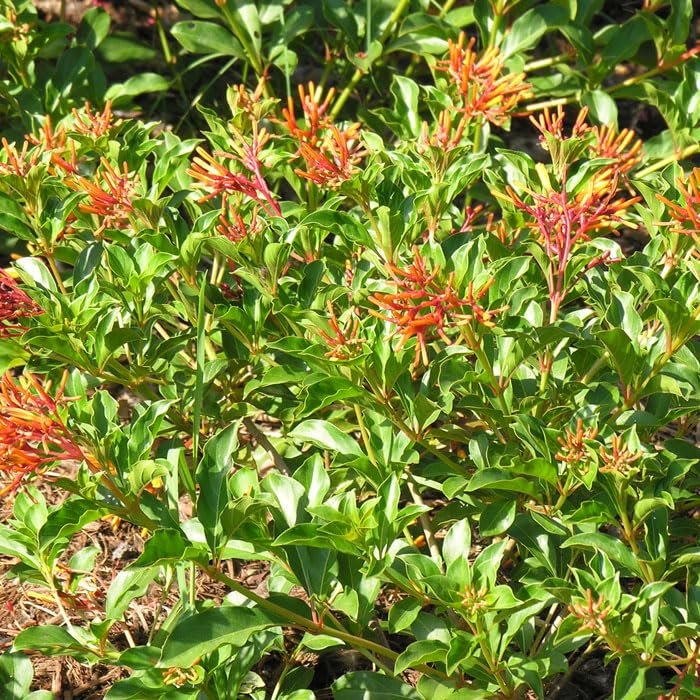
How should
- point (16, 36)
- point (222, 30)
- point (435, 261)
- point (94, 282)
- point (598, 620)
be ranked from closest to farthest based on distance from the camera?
point (598, 620)
point (435, 261)
point (94, 282)
point (16, 36)
point (222, 30)

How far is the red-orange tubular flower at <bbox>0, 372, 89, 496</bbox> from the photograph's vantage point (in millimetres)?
1656

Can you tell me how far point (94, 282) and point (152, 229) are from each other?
0.75ft

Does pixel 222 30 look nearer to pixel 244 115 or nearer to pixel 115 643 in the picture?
pixel 244 115

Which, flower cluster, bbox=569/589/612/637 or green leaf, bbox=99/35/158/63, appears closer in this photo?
flower cluster, bbox=569/589/612/637

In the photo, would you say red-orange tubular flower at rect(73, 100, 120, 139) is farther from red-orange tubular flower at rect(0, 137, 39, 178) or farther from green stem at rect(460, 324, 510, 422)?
green stem at rect(460, 324, 510, 422)

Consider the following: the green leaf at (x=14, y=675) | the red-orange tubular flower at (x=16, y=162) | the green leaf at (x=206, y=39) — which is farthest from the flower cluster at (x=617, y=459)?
the green leaf at (x=206, y=39)

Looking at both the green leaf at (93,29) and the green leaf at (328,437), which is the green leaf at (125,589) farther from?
the green leaf at (93,29)

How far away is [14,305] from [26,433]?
47 centimetres

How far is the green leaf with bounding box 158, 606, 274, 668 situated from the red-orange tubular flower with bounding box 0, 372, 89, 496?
0.33 m

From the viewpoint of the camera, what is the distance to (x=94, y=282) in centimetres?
214

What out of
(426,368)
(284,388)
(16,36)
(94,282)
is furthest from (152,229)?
(16,36)

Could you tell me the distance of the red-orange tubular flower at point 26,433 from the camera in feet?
5.43

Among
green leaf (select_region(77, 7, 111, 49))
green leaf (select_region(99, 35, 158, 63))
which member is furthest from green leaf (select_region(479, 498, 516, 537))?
green leaf (select_region(99, 35, 158, 63))

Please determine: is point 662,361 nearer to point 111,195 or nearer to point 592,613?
point 592,613
